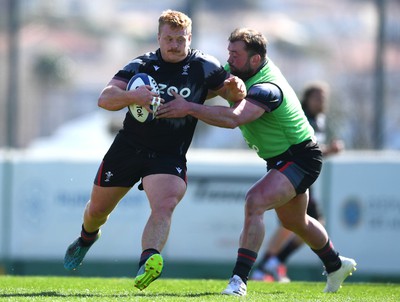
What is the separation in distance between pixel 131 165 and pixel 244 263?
1110mm

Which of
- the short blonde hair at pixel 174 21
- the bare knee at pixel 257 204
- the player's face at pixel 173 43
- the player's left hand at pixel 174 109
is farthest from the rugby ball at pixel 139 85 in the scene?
the bare knee at pixel 257 204

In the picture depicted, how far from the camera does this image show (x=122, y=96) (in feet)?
24.2

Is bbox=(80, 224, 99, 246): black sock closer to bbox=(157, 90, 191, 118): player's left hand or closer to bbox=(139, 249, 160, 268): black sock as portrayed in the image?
bbox=(139, 249, 160, 268): black sock

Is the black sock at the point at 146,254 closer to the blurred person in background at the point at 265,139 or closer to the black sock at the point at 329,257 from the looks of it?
the blurred person in background at the point at 265,139

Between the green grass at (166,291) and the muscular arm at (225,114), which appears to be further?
the muscular arm at (225,114)

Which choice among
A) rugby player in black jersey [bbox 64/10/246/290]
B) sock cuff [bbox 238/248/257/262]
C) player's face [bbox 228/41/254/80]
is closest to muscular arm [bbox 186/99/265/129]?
rugby player in black jersey [bbox 64/10/246/290]

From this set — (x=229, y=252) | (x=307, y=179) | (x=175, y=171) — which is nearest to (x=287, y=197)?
(x=307, y=179)

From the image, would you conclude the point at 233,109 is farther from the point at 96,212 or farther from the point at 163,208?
the point at 96,212

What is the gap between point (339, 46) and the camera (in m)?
28.4

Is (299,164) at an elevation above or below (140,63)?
below

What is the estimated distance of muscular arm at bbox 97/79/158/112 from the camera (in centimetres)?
728

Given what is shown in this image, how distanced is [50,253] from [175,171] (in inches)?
241

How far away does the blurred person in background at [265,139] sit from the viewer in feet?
24.6

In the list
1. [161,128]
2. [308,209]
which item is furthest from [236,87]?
[308,209]
